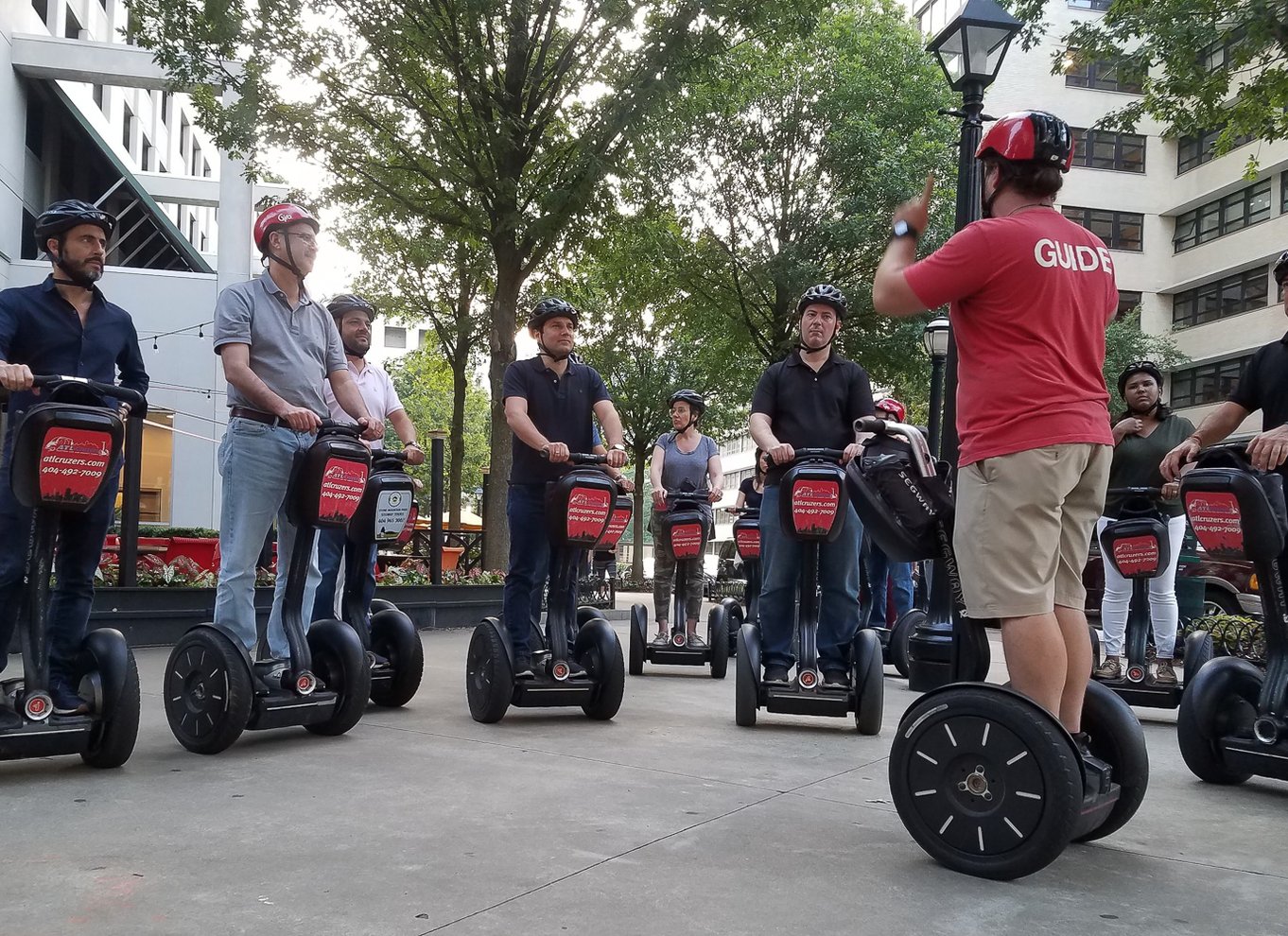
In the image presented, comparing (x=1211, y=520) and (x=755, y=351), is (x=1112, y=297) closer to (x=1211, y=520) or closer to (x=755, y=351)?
(x=1211, y=520)

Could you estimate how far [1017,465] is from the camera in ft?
10.3

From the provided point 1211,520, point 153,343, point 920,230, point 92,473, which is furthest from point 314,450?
point 153,343

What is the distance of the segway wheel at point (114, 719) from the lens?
4227mm

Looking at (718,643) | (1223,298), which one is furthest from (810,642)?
(1223,298)

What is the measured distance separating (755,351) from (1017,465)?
21791 mm

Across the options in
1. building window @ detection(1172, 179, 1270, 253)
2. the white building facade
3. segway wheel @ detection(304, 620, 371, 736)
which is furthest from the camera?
building window @ detection(1172, 179, 1270, 253)

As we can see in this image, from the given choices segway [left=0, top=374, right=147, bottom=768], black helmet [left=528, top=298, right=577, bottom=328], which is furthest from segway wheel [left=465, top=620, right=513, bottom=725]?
segway [left=0, top=374, right=147, bottom=768]

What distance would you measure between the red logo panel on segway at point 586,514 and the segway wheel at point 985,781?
8.14 feet

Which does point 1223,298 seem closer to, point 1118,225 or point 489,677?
point 1118,225

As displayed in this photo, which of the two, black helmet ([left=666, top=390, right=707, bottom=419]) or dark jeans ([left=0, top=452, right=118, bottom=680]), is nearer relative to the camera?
dark jeans ([left=0, top=452, right=118, bottom=680])

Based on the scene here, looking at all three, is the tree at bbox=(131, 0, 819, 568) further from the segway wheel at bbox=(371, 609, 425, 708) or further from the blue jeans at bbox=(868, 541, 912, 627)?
the segway wheel at bbox=(371, 609, 425, 708)

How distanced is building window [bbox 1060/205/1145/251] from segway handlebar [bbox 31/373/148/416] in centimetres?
3996

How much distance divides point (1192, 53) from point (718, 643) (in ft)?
31.4

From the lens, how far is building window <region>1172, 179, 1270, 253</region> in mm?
34812
